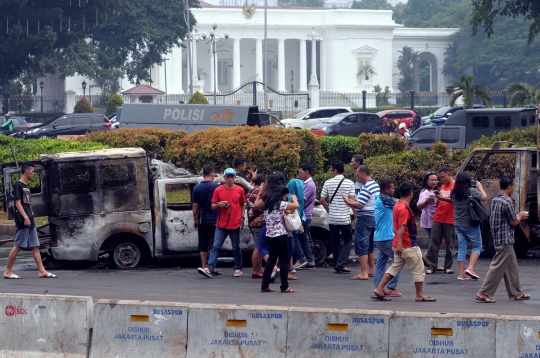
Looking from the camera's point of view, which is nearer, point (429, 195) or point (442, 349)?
point (442, 349)

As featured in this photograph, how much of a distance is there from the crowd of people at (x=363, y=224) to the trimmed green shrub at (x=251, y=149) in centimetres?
421

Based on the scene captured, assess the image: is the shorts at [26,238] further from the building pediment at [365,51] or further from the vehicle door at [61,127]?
the building pediment at [365,51]

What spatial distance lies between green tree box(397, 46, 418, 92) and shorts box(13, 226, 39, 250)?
77.5m

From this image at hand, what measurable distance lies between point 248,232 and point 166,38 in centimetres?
4775

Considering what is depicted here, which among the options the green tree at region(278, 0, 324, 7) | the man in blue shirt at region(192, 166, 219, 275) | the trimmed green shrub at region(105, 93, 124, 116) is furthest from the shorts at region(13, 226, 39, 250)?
the green tree at region(278, 0, 324, 7)

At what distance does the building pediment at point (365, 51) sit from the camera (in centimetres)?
8569

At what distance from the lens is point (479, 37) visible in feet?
274

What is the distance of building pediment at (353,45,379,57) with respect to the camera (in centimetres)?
8569

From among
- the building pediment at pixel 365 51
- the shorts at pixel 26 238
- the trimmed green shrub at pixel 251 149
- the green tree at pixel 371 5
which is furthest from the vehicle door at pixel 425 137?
the green tree at pixel 371 5

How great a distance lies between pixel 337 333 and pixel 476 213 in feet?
14.7

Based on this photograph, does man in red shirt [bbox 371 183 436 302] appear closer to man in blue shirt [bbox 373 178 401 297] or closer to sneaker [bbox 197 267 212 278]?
man in blue shirt [bbox 373 178 401 297]

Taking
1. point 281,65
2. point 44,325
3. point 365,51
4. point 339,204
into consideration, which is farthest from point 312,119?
point 365,51

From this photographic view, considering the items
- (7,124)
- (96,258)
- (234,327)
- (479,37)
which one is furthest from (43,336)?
(479,37)

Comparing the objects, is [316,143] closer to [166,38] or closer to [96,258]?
[96,258]
